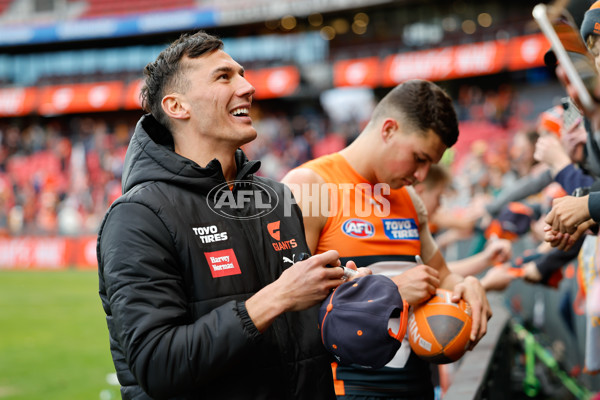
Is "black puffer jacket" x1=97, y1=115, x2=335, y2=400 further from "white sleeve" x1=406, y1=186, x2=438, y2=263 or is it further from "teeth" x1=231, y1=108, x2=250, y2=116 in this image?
"white sleeve" x1=406, y1=186, x2=438, y2=263

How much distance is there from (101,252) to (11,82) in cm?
4172

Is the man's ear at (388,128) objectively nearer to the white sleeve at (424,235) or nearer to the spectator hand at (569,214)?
the white sleeve at (424,235)

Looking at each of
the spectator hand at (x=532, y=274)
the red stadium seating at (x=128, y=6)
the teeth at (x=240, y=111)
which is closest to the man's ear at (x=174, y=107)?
the teeth at (x=240, y=111)

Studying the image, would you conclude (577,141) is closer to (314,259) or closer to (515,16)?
(314,259)

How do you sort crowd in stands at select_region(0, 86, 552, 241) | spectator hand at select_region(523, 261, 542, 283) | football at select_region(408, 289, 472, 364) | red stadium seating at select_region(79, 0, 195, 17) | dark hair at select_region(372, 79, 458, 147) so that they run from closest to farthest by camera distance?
football at select_region(408, 289, 472, 364) < dark hair at select_region(372, 79, 458, 147) < spectator hand at select_region(523, 261, 542, 283) < crowd in stands at select_region(0, 86, 552, 241) < red stadium seating at select_region(79, 0, 195, 17)

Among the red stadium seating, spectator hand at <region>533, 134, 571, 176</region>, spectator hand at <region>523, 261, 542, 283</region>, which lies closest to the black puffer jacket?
spectator hand at <region>533, 134, 571, 176</region>

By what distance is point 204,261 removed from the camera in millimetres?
1979

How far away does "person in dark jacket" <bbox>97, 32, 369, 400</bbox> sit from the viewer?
1.80 meters

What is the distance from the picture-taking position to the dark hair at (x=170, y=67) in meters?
2.30

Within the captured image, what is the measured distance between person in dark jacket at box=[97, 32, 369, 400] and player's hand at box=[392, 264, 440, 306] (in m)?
0.34

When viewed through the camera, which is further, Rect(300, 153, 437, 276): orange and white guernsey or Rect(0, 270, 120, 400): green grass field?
Rect(0, 270, 120, 400): green grass field

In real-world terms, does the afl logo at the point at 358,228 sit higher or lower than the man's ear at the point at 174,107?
lower

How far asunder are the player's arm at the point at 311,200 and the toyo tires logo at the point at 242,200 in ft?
1.17

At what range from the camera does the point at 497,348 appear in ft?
13.3
